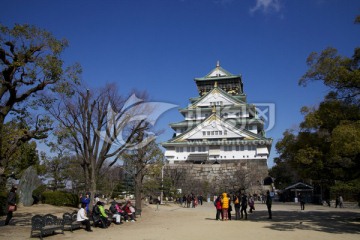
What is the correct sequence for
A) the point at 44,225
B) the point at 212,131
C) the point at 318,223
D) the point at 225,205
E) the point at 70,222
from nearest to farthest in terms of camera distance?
the point at 44,225
the point at 70,222
the point at 318,223
the point at 225,205
the point at 212,131

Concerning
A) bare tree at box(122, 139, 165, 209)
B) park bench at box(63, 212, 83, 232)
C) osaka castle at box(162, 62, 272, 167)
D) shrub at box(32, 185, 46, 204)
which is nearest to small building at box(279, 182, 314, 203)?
osaka castle at box(162, 62, 272, 167)

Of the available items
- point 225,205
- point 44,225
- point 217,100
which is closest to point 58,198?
point 225,205

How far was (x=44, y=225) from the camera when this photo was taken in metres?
9.70

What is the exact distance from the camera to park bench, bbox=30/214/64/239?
377 inches

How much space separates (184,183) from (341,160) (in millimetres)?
26302

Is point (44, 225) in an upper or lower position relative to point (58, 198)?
upper

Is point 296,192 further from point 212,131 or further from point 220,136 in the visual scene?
point 212,131

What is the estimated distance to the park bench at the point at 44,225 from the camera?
9.59m

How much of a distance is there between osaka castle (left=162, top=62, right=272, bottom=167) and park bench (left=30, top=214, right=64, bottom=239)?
31761mm

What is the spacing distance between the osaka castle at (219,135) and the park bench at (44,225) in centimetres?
3176

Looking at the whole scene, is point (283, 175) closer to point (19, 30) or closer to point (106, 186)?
point (106, 186)

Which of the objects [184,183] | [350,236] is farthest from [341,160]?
[184,183]

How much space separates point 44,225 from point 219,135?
38.4 m

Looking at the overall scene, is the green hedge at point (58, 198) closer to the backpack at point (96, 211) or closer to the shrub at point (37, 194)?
the shrub at point (37, 194)
